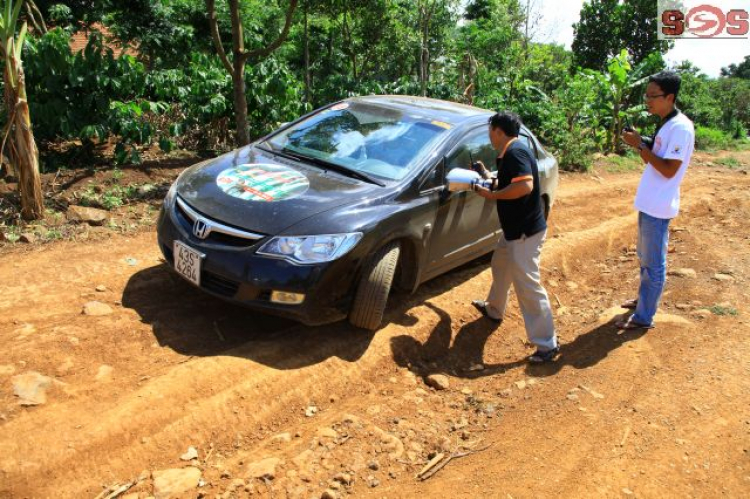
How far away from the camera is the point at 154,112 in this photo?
815cm

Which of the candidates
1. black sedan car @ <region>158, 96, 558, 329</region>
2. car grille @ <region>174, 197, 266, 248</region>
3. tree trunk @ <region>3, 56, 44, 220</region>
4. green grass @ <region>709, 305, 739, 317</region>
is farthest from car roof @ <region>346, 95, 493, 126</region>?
tree trunk @ <region>3, 56, 44, 220</region>

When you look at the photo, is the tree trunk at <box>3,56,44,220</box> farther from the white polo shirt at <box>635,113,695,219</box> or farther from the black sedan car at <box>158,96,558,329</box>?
the white polo shirt at <box>635,113,695,219</box>

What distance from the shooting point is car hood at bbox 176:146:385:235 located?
414cm

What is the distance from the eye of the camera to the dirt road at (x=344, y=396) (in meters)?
3.22

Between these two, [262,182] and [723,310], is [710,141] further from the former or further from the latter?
[262,182]

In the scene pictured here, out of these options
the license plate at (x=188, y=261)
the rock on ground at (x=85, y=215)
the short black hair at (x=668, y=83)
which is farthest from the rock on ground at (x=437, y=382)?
the rock on ground at (x=85, y=215)

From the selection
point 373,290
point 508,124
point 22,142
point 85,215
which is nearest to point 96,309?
point 373,290

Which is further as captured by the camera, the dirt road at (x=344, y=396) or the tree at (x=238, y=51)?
the tree at (x=238, y=51)

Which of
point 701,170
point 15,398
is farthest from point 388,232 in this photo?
point 701,170

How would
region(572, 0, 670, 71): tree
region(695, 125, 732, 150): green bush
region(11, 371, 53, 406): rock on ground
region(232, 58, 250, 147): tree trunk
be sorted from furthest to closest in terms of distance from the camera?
region(572, 0, 670, 71): tree
region(695, 125, 732, 150): green bush
region(232, 58, 250, 147): tree trunk
region(11, 371, 53, 406): rock on ground

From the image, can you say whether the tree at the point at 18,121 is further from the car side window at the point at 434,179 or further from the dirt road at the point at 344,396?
the car side window at the point at 434,179

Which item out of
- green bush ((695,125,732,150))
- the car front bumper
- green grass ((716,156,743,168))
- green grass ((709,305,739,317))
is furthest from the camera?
green bush ((695,125,732,150))

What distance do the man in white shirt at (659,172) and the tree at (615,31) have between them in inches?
712

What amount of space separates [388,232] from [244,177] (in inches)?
46.2
